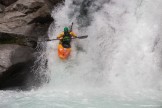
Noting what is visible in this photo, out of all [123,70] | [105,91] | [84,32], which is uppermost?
[84,32]

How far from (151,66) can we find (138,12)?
2558 millimetres

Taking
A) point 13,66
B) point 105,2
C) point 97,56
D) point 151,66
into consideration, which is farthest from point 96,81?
point 105,2

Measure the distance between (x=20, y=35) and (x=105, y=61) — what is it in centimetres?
337

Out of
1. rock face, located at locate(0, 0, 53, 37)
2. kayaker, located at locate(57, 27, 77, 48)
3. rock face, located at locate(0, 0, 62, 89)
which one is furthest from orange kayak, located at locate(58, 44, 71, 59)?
rock face, located at locate(0, 0, 53, 37)

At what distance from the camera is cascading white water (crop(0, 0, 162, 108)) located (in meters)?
10.2

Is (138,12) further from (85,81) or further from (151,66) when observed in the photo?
(85,81)

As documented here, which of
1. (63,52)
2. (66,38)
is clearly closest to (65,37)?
(66,38)

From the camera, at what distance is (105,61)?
12.6m

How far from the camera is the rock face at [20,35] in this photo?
11828 mm

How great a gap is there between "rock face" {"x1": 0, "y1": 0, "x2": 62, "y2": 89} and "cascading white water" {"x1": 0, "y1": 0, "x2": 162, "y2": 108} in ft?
1.80

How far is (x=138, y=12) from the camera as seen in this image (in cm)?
1349

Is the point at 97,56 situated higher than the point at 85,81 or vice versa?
the point at 97,56

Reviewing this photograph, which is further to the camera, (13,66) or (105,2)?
(105,2)

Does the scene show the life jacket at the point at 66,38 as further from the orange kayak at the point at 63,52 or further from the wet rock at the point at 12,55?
the wet rock at the point at 12,55
